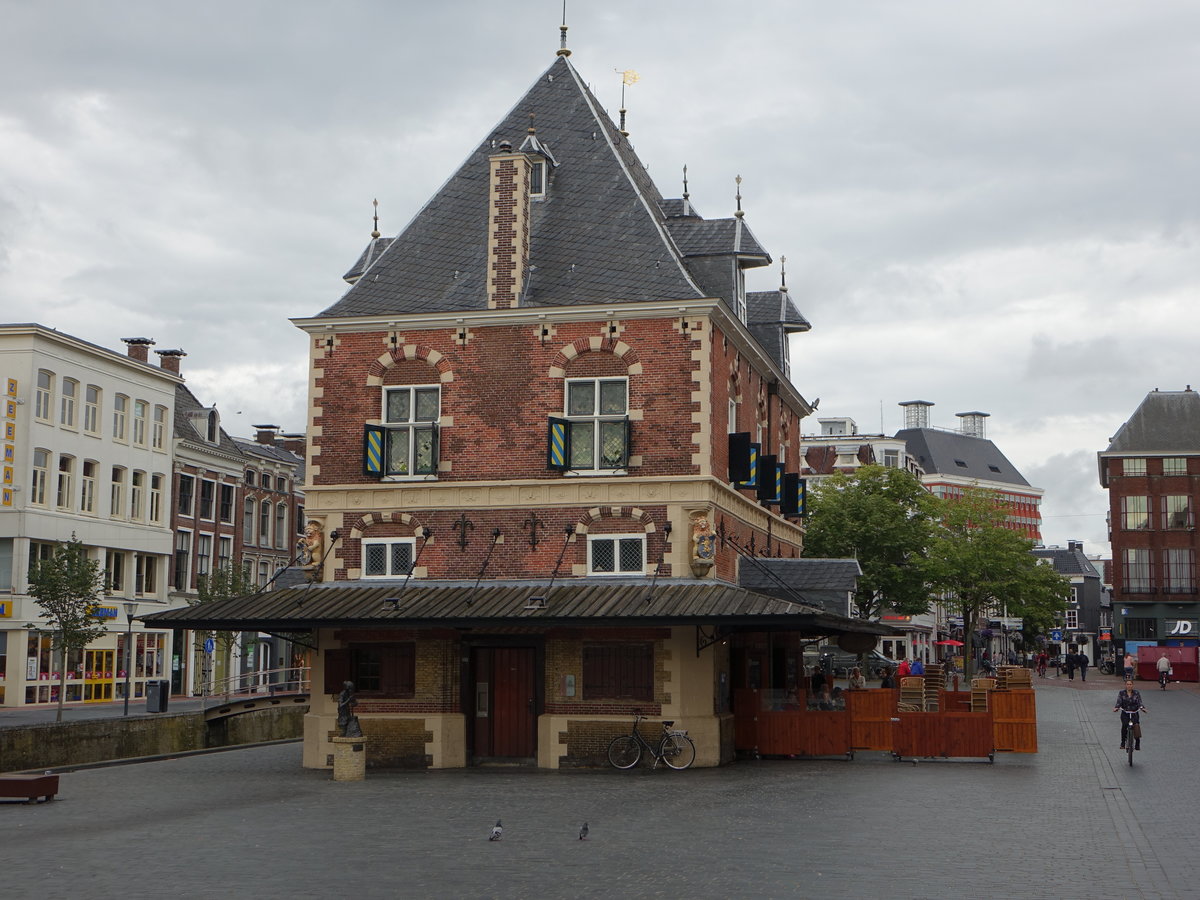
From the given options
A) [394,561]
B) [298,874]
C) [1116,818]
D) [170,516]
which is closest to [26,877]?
[298,874]

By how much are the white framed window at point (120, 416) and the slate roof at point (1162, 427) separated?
60368 millimetres

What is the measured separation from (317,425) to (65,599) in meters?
15.2

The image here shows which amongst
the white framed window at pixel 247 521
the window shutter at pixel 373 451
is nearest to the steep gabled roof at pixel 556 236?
the window shutter at pixel 373 451

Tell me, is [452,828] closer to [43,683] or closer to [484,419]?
[484,419]

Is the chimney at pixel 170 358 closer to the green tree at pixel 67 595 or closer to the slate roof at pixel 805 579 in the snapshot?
the green tree at pixel 67 595

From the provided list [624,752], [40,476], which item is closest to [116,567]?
[40,476]

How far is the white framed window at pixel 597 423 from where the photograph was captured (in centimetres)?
2948

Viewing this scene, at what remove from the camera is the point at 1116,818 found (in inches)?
769

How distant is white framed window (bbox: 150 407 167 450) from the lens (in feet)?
193

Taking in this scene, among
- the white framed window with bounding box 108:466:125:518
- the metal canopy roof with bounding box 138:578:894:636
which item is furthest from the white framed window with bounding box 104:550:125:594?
the metal canopy roof with bounding box 138:578:894:636

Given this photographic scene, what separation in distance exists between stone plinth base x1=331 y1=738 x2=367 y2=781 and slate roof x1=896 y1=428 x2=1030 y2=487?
363 ft

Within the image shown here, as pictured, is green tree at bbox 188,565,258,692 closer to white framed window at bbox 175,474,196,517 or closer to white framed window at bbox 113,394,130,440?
white framed window at bbox 175,474,196,517

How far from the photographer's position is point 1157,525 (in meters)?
87.1

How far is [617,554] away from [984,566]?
45987mm
